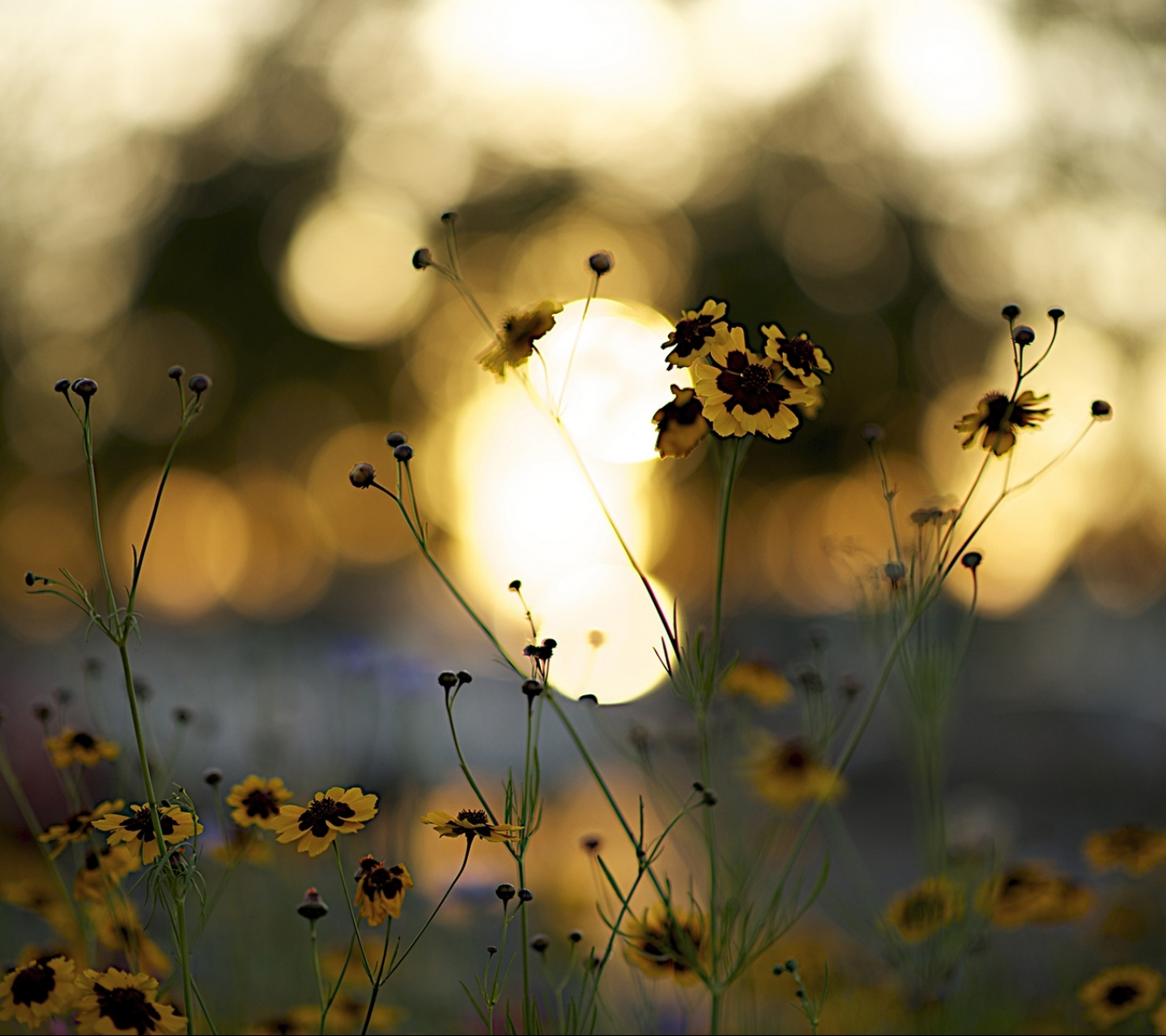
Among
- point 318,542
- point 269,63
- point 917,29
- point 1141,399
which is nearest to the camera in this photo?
point 917,29

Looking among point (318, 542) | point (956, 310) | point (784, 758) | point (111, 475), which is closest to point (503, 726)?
point (318, 542)

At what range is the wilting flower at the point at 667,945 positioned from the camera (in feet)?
6.39

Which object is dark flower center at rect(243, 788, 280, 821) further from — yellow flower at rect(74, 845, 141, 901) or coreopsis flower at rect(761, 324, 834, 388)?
coreopsis flower at rect(761, 324, 834, 388)

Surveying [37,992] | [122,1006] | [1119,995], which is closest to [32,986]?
[37,992]

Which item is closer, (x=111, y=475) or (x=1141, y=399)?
(x=1141, y=399)

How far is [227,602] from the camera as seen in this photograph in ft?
74.9

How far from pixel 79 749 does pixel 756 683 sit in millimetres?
1464

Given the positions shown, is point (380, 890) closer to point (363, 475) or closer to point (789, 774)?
point (363, 475)

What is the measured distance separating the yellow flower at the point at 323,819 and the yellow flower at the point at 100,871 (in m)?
0.41

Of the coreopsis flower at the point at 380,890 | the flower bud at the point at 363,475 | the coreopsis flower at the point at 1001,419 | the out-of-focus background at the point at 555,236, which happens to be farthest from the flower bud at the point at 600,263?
the out-of-focus background at the point at 555,236

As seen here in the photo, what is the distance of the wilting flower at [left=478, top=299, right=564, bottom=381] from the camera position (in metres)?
1.99

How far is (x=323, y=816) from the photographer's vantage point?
1.76 meters

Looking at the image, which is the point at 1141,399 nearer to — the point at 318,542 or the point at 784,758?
the point at 784,758

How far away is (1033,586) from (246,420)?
48.6 ft
